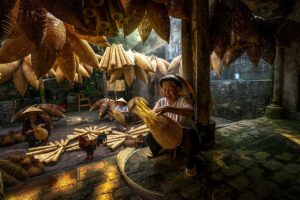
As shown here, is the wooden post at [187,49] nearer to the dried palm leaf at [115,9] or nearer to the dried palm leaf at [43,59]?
the dried palm leaf at [115,9]

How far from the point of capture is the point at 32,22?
44.2 inches

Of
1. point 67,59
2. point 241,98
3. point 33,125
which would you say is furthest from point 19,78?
point 241,98

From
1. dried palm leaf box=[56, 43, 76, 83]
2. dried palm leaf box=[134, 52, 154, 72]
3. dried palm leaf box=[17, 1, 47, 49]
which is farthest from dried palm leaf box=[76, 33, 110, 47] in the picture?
dried palm leaf box=[134, 52, 154, 72]

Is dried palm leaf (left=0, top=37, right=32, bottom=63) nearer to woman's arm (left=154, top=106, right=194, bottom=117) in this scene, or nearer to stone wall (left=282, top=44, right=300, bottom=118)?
woman's arm (left=154, top=106, right=194, bottom=117)

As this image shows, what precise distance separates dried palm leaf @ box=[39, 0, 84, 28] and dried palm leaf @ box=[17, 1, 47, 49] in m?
0.08

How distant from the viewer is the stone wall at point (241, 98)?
8891 mm

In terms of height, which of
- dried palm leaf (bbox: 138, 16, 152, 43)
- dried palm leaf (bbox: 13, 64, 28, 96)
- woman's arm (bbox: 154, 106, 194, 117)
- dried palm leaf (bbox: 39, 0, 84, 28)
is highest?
dried palm leaf (bbox: 138, 16, 152, 43)

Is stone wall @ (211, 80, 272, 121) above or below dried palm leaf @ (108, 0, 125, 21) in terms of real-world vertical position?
below

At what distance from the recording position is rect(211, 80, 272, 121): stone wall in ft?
29.2

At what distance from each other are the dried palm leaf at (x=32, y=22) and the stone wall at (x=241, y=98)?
9687mm

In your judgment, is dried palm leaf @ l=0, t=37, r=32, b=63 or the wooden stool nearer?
dried palm leaf @ l=0, t=37, r=32, b=63

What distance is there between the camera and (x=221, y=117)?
11.4 meters

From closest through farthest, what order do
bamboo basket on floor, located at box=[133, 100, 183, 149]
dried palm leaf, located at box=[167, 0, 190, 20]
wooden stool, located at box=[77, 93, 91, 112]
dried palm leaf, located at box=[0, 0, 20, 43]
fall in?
dried palm leaf, located at box=[0, 0, 20, 43]
dried palm leaf, located at box=[167, 0, 190, 20]
bamboo basket on floor, located at box=[133, 100, 183, 149]
wooden stool, located at box=[77, 93, 91, 112]

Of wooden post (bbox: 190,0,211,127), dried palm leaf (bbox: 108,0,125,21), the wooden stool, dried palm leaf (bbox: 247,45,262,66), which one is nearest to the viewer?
dried palm leaf (bbox: 108,0,125,21)
